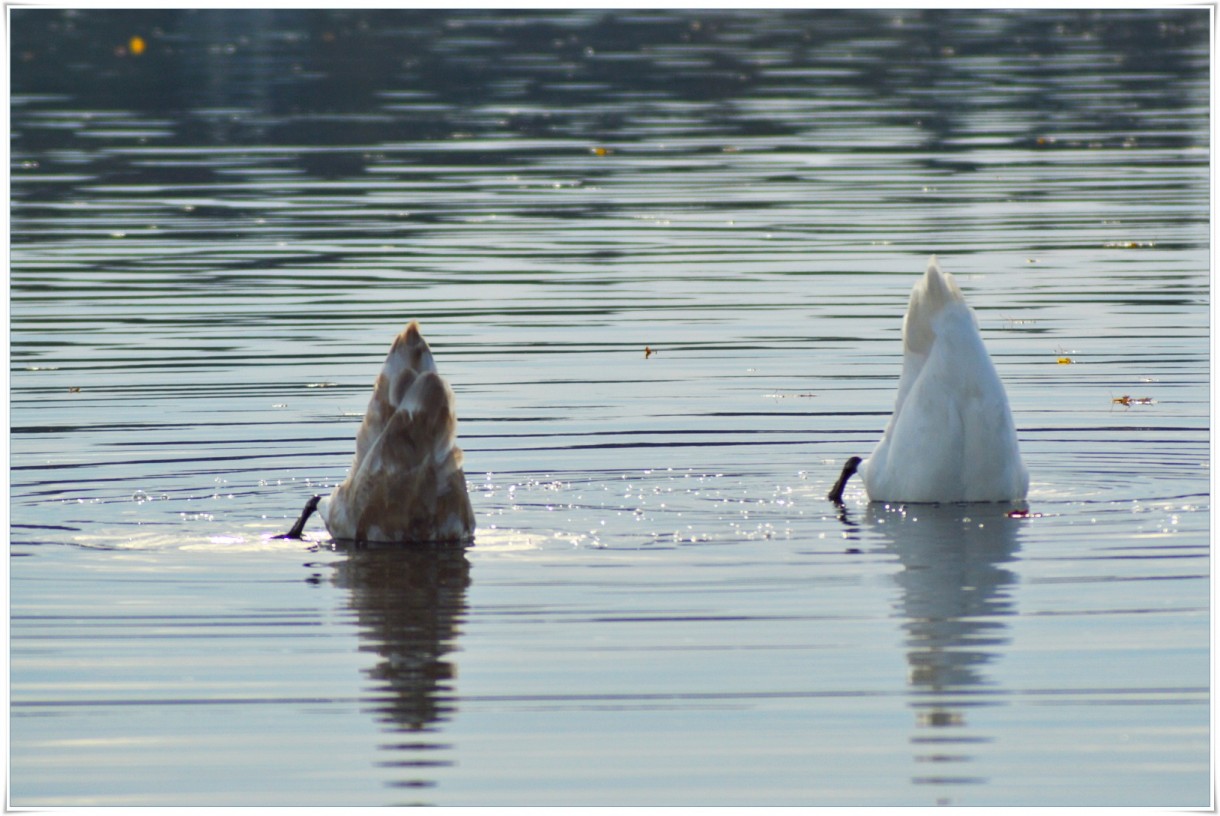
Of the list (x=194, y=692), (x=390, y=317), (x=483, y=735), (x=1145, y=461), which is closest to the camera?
(x=483, y=735)

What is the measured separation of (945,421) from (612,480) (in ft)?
5.96

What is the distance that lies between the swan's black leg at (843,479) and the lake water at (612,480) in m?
0.12

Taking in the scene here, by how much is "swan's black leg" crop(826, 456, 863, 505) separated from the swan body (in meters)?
1.93

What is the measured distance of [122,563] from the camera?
34.3 ft

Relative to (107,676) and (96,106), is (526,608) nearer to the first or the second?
(107,676)

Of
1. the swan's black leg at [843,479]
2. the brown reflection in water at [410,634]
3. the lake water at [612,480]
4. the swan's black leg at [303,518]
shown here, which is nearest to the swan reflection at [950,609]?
the lake water at [612,480]

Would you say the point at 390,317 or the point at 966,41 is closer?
the point at 390,317

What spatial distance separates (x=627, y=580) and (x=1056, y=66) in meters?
38.8

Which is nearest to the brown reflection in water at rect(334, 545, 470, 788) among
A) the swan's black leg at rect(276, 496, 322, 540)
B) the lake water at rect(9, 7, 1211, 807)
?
the lake water at rect(9, 7, 1211, 807)

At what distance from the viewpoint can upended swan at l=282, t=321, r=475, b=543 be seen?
1051cm

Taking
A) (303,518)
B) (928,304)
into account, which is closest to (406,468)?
(303,518)

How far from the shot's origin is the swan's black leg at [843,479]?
11805 mm

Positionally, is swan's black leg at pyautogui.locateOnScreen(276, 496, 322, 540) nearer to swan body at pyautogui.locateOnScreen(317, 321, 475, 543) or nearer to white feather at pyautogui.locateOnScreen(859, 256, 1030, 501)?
swan body at pyautogui.locateOnScreen(317, 321, 475, 543)

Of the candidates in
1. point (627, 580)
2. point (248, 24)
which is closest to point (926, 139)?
point (627, 580)
